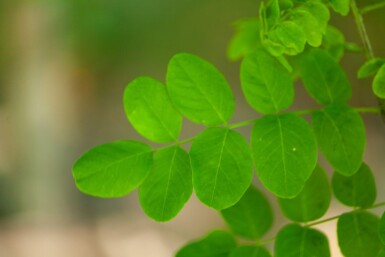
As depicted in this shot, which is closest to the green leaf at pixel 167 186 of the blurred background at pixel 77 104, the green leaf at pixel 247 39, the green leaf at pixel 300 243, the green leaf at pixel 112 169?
the green leaf at pixel 112 169

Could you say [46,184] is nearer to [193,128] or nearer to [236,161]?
[193,128]

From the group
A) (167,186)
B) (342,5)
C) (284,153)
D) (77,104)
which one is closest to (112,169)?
(167,186)

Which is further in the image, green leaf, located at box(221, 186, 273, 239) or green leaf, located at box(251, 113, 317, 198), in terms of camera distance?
green leaf, located at box(221, 186, 273, 239)

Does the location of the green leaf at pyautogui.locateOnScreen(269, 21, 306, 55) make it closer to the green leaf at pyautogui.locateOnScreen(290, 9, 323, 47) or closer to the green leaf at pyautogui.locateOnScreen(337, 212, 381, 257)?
the green leaf at pyautogui.locateOnScreen(290, 9, 323, 47)

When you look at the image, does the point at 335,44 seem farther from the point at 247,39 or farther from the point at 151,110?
the point at 151,110

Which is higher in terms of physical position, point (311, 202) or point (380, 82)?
point (380, 82)

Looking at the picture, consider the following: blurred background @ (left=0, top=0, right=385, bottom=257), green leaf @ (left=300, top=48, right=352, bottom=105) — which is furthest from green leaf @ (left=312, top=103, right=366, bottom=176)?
blurred background @ (left=0, top=0, right=385, bottom=257)

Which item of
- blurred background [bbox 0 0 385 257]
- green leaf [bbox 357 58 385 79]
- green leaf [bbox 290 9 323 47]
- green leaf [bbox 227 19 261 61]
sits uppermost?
green leaf [bbox 290 9 323 47]
